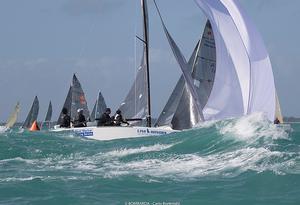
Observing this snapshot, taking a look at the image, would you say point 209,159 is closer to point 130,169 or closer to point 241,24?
point 130,169

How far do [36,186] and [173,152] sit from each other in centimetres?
532

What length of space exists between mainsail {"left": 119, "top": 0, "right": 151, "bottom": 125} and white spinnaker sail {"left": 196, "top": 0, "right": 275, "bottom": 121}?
3.79 m

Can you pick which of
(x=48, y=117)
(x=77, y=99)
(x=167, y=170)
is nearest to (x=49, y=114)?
(x=48, y=117)

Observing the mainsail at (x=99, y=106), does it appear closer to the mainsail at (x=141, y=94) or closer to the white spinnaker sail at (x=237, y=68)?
the mainsail at (x=141, y=94)

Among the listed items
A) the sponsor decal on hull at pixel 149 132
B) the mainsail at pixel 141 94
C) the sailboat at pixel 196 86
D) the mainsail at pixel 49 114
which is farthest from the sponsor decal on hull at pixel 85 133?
the mainsail at pixel 49 114

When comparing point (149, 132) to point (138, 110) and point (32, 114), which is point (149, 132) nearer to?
point (138, 110)

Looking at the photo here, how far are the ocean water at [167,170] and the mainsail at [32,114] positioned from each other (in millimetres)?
33680

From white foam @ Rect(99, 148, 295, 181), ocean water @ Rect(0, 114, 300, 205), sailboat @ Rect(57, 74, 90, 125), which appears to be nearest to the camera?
ocean water @ Rect(0, 114, 300, 205)

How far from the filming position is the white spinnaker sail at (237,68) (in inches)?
722

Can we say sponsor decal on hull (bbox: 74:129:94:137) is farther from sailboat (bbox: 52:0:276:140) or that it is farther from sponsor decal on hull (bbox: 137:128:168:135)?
sponsor decal on hull (bbox: 137:128:168:135)

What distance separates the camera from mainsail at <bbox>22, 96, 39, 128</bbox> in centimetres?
5037

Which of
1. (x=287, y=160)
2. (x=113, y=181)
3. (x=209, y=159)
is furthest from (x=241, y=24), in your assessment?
(x=113, y=181)

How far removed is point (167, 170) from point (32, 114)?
4144 centimetres

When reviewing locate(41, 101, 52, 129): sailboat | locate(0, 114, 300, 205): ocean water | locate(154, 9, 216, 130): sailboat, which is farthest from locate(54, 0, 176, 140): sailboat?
locate(41, 101, 52, 129): sailboat
